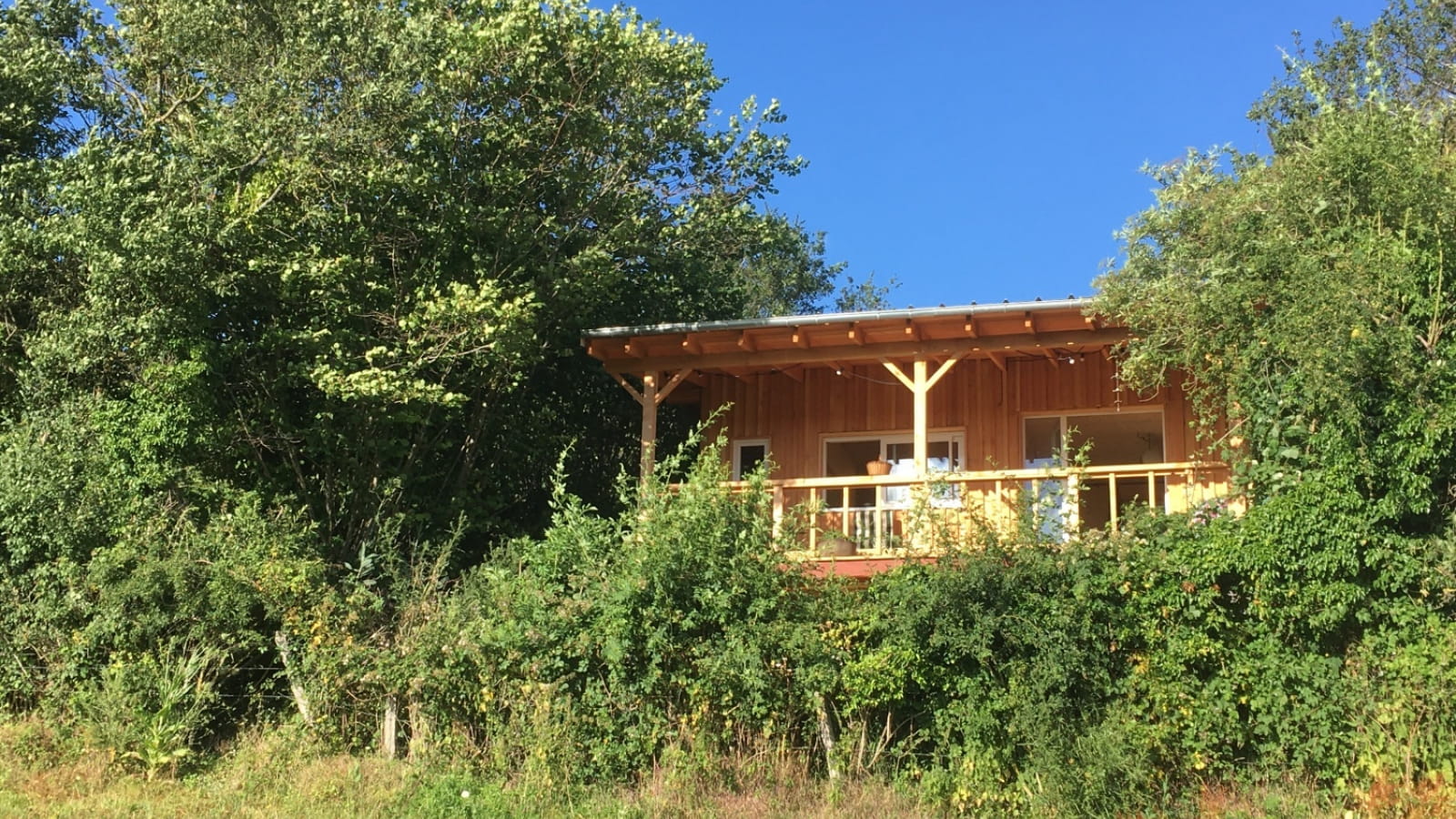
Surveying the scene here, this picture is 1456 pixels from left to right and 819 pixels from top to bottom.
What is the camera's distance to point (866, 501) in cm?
1523

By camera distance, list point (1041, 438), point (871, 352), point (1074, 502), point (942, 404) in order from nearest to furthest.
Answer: point (1074, 502), point (871, 352), point (1041, 438), point (942, 404)

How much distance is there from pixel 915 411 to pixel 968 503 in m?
2.64

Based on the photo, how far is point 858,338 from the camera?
44.8ft

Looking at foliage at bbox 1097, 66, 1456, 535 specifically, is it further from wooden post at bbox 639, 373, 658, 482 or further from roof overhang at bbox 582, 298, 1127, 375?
wooden post at bbox 639, 373, 658, 482

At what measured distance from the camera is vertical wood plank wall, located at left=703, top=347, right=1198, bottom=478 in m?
14.8

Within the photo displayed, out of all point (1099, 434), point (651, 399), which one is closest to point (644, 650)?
point (651, 399)

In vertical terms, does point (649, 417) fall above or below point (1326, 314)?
below

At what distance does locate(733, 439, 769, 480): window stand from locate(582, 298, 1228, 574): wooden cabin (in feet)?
0.06

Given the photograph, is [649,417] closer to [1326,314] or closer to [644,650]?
[644,650]

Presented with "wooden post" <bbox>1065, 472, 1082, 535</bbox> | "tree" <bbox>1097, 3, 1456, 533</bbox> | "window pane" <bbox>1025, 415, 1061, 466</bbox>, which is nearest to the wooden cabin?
"window pane" <bbox>1025, 415, 1061, 466</bbox>

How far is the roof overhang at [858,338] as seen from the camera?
42.7ft

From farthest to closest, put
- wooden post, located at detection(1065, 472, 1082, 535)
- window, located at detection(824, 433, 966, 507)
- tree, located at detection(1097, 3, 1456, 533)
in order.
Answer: window, located at detection(824, 433, 966, 507), wooden post, located at detection(1065, 472, 1082, 535), tree, located at detection(1097, 3, 1456, 533)

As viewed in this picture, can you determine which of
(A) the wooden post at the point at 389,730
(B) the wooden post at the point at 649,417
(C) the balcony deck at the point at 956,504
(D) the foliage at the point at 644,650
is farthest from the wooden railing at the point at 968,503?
(A) the wooden post at the point at 389,730

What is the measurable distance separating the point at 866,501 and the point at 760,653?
19.9ft
